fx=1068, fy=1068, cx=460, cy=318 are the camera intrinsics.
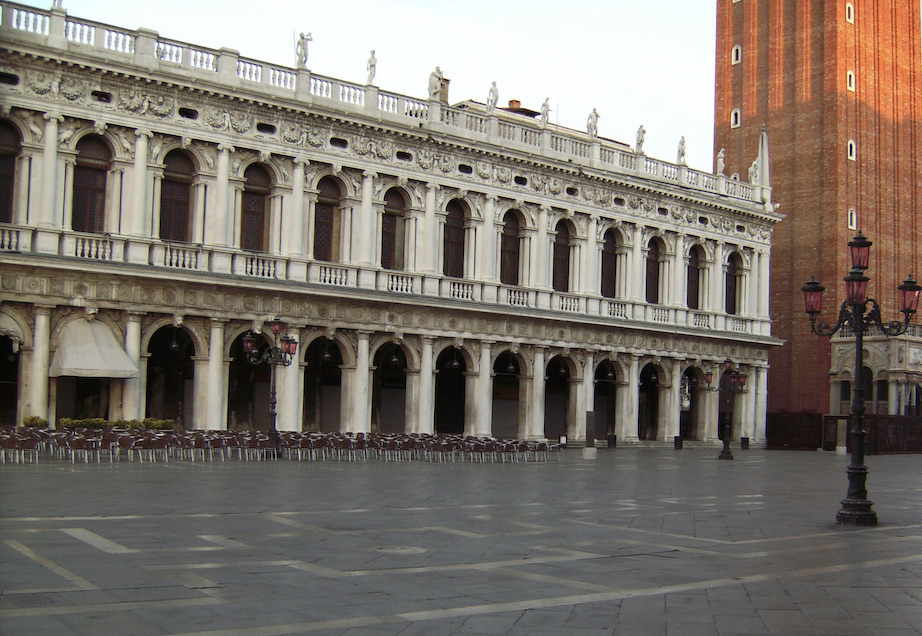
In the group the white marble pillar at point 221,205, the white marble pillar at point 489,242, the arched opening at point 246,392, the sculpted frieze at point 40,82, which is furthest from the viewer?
the white marble pillar at point 489,242

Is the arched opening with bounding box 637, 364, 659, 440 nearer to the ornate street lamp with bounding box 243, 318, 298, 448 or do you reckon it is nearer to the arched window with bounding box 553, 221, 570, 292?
the arched window with bounding box 553, 221, 570, 292

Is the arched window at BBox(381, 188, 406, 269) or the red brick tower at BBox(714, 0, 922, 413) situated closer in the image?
the arched window at BBox(381, 188, 406, 269)

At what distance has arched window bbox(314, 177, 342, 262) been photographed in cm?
3647

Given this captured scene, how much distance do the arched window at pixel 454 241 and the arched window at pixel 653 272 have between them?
10.3 m

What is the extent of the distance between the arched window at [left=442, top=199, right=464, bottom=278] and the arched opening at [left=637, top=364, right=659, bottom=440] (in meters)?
12.2

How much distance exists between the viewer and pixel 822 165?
5903 centimetres

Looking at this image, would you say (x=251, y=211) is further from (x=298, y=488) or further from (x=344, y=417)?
(x=298, y=488)

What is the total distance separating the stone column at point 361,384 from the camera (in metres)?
36.1

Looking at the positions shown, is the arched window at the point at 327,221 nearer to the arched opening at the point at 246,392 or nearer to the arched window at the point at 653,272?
the arched opening at the point at 246,392

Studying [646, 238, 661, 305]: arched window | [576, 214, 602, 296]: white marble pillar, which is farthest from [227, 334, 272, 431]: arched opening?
[646, 238, 661, 305]: arched window

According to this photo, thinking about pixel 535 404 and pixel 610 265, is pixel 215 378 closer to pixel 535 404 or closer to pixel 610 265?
pixel 535 404

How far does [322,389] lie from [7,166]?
12834 millimetres

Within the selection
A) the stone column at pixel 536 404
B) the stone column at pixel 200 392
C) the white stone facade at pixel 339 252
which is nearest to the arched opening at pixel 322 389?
the white stone facade at pixel 339 252

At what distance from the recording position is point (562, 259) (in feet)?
141
